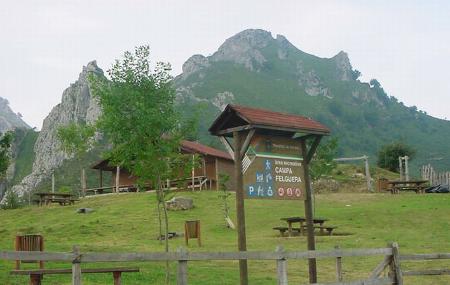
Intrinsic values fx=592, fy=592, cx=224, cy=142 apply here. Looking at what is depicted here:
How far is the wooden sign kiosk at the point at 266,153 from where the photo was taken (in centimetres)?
1202

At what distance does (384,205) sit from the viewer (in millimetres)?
35094

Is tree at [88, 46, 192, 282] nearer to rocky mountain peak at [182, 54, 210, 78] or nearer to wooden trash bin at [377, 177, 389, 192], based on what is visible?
wooden trash bin at [377, 177, 389, 192]

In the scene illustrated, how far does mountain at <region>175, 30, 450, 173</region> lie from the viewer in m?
127

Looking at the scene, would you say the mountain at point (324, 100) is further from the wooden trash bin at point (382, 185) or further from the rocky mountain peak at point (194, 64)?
the wooden trash bin at point (382, 185)

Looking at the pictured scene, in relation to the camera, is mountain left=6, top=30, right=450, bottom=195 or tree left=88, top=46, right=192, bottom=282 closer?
tree left=88, top=46, right=192, bottom=282

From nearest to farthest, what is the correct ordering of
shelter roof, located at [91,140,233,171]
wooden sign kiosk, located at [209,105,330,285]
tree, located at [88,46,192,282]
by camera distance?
wooden sign kiosk, located at [209,105,330,285], tree, located at [88,46,192,282], shelter roof, located at [91,140,233,171]

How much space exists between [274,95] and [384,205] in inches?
4829

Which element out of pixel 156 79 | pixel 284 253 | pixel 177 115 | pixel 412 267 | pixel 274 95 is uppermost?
pixel 274 95

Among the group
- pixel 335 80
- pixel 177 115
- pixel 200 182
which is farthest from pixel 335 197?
pixel 335 80

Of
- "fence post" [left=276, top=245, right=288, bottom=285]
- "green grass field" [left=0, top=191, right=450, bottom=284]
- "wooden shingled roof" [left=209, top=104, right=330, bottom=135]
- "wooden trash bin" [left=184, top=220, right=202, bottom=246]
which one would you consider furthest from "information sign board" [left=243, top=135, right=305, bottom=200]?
"wooden trash bin" [left=184, top=220, right=202, bottom=246]

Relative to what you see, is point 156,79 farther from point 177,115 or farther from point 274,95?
point 274,95

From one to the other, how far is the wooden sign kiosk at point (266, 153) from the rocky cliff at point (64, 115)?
353 feet

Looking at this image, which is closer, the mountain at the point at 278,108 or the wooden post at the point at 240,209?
the wooden post at the point at 240,209

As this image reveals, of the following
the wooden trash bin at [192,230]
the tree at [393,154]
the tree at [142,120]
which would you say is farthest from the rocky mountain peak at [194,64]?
the tree at [142,120]
